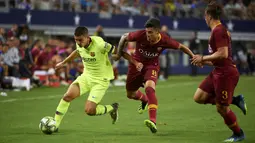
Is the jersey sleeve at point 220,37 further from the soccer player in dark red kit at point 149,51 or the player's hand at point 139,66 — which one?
the player's hand at point 139,66

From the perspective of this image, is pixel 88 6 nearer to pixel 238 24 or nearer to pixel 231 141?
pixel 238 24

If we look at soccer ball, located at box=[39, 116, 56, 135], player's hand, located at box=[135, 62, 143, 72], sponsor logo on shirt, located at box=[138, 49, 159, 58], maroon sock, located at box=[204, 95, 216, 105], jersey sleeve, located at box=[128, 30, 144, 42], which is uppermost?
jersey sleeve, located at box=[128, 30, 144, 42]

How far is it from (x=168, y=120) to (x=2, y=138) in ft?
14.2

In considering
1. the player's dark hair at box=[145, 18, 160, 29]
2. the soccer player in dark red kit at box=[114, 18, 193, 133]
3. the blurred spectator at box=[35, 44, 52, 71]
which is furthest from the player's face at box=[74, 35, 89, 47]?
the blurred spectator at box=[35, 44, 52, 71]

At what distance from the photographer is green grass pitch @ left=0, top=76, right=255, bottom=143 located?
37.5ft

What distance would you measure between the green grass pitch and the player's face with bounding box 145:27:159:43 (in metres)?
1.82

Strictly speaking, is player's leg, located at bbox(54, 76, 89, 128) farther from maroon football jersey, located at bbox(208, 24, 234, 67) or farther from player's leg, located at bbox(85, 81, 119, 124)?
maroon football jersey, located at bbox(208, 24, 234, 67)

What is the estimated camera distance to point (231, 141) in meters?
10.7

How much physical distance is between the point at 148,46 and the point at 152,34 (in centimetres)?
62

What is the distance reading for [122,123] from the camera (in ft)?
45.7

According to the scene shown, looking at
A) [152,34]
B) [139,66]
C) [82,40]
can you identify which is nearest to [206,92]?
[139,66]

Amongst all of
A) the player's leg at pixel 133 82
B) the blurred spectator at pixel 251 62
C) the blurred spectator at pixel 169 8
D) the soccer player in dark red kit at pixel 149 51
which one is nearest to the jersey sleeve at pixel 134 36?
the soccer player in dark red kit at pixel 149 51

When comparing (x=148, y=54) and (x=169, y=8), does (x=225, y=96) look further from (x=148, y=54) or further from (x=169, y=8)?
(x=169, y=8)

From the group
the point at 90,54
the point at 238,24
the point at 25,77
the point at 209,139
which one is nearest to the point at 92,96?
the point at 90,54
